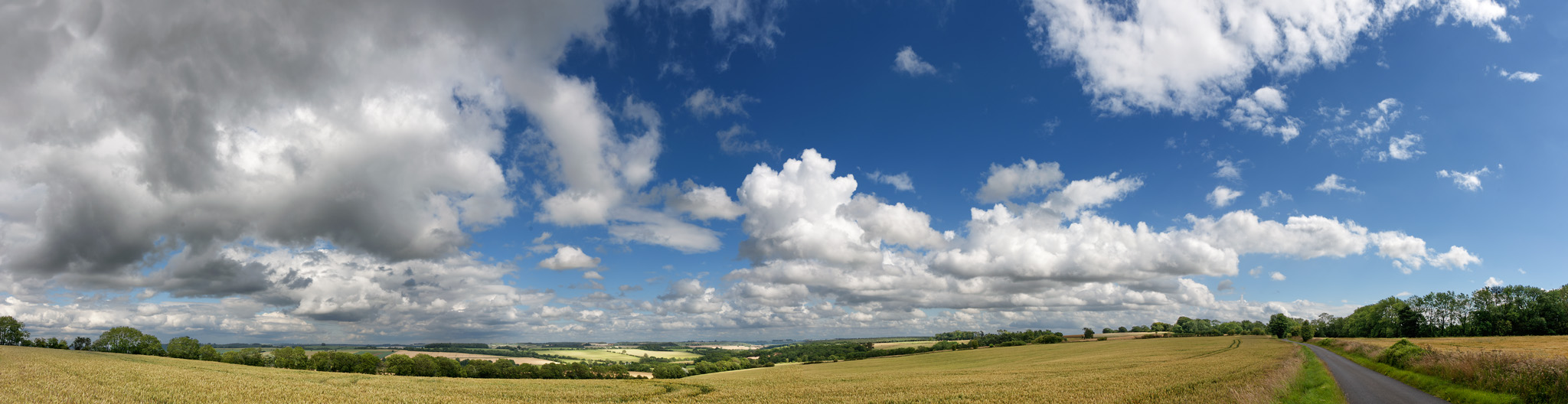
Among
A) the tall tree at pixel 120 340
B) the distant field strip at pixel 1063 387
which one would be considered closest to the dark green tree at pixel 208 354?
the tall tree at pixel 120 340

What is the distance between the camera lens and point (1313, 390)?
32.1 metres

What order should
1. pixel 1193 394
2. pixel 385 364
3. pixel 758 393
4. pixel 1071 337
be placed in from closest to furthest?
1. pixel 1193 394
2. pixel 758 393
3. pixel 385 364
4. pixel 1071 337

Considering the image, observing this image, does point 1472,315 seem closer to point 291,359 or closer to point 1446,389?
point 1446,389

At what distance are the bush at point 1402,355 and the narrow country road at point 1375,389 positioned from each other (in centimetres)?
153

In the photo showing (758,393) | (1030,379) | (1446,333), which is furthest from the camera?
(1446,333)

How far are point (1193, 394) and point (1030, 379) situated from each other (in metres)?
15.5

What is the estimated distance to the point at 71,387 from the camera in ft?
102

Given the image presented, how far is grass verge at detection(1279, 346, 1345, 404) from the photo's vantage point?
28078mm

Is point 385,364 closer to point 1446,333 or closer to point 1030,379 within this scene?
point 1030,379

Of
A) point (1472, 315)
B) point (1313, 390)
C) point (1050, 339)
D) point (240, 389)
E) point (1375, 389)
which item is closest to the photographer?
point (1313, 390)

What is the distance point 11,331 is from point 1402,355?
221 metres

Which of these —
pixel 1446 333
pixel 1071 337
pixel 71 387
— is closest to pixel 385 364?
pixel 71 387

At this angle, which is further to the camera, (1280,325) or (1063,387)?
(1280,325)

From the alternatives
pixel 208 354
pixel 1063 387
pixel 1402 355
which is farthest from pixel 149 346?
pixel 1402 355
